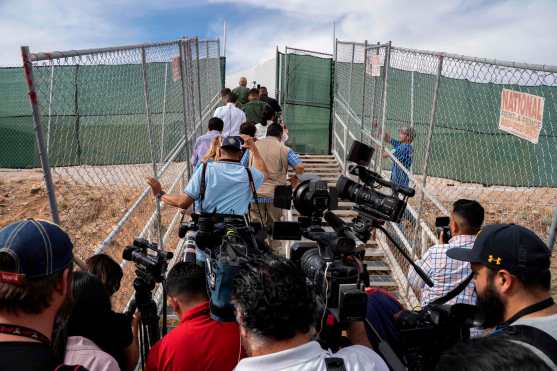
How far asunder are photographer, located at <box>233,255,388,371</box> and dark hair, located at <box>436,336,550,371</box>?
13.0 inches

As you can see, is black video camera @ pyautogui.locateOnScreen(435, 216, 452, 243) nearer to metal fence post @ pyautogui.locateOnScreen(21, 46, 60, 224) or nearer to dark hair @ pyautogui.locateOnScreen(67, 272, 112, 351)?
dark hair @ pyautogui.locateOnScreen(67, 272, 112, 351)

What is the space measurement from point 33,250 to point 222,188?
2.38 m

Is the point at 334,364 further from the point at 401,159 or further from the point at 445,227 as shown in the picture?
the point at 401,159

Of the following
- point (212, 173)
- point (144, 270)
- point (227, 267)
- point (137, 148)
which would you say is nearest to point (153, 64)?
point (137, 148)

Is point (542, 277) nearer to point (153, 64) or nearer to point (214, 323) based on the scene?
point (214, 323)

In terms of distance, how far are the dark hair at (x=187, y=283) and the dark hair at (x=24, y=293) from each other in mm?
897

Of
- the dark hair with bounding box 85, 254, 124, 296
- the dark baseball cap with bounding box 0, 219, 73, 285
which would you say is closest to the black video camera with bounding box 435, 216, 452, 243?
the dark hair with bounding box 85, 254, 124, 296

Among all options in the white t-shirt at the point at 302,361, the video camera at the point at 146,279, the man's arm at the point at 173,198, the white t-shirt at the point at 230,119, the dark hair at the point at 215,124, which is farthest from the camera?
the white t-shirt at the point at 230,119

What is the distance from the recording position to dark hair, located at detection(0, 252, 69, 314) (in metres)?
1.29

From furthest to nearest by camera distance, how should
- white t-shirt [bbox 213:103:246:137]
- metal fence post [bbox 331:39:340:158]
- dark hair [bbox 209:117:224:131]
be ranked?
1. metal fence post [bbox 331:39:340:158]
2. white t-shirt [bbox 213:103:246:137]
3. dark hair [bbox 209:117:224:131]

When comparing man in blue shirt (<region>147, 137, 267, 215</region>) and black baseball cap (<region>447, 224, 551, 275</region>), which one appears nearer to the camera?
black baseball cap (<region>447, 224, 551, 275</region>)

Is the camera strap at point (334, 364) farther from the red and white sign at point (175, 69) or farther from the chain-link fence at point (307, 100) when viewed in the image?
the chain-link fence at point (307, 100)

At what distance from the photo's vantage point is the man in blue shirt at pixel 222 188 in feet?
11.9

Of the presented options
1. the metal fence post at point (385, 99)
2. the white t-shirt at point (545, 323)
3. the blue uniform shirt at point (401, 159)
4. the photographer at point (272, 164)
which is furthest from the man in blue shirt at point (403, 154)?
the white t-shirt at point (545, 323)
